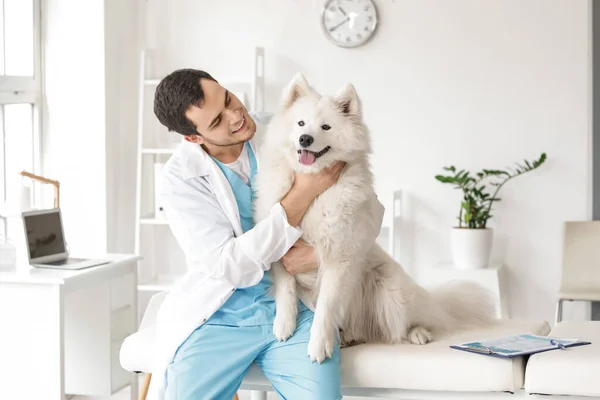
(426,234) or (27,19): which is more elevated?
(27,19)

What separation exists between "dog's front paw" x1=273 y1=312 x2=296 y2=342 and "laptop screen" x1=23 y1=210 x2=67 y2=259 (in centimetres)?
123

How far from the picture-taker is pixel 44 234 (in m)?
2.93

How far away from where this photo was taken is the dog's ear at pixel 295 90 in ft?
6.90

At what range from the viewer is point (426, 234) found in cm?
416

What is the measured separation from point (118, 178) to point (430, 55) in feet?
5.69

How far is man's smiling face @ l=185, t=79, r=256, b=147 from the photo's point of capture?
2.05m

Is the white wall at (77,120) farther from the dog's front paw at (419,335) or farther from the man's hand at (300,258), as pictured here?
the dog's front paw at (419,335)

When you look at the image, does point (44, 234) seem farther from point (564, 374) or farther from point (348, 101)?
point (564, 374)

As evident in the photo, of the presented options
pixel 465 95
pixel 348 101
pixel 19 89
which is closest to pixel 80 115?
pixel 19 89

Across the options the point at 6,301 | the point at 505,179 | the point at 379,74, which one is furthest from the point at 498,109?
the point at 6,301

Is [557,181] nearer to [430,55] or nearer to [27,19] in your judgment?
[430,55]

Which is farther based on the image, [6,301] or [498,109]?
[498,109]

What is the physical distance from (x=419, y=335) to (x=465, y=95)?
217 centimetres

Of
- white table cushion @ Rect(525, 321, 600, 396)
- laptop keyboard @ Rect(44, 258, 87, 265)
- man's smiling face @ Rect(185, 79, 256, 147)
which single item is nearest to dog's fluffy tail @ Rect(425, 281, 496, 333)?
white table cushion @ Rect(525, 321, 600, 396)
